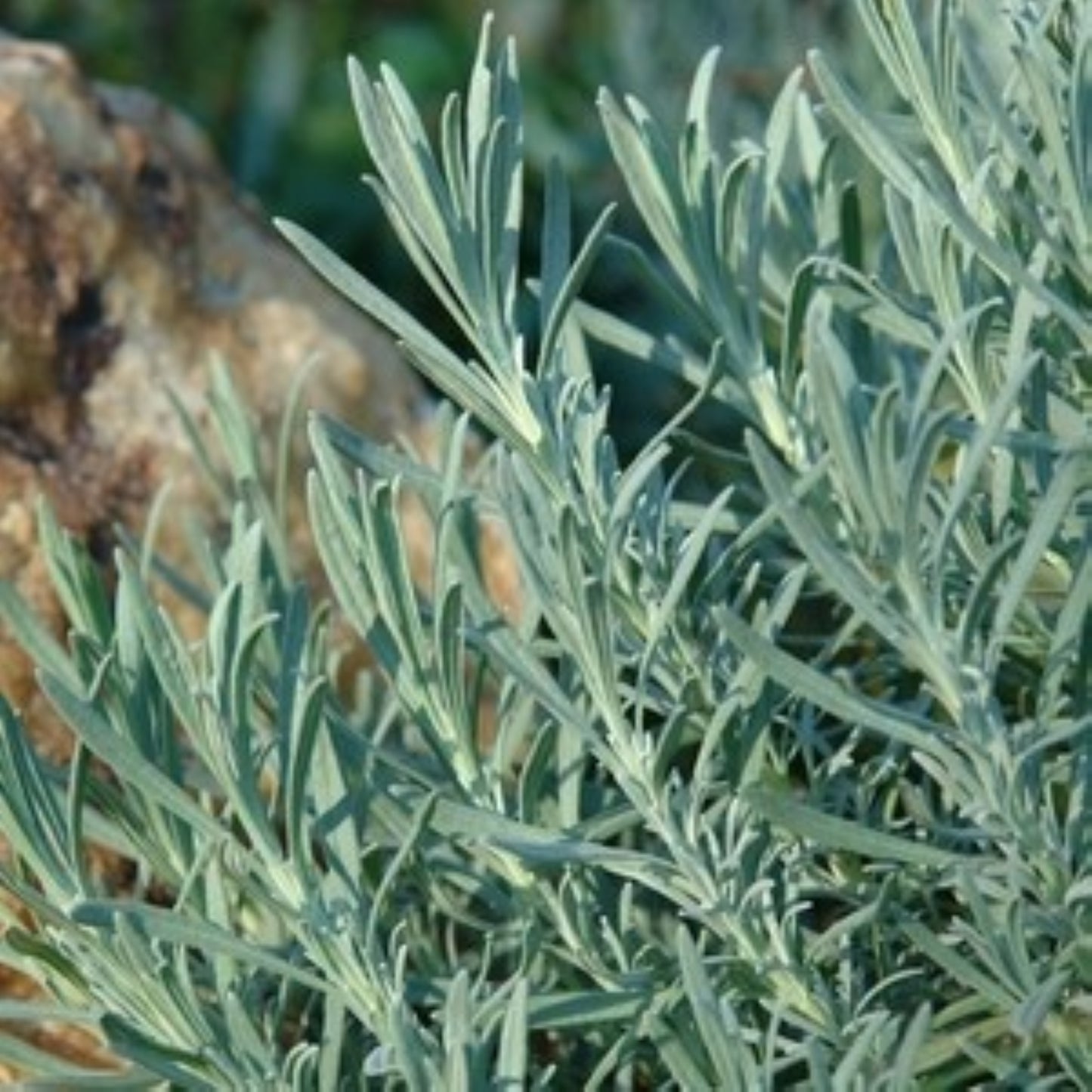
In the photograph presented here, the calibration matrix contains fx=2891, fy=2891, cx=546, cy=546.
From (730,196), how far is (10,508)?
583mm

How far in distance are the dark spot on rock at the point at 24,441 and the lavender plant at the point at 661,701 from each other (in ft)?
1.34

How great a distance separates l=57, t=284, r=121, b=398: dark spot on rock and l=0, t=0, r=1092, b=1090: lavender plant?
50cm

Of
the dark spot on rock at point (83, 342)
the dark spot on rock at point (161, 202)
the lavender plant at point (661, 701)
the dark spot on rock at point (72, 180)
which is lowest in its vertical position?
the dark spot on rock at point (83, 342)

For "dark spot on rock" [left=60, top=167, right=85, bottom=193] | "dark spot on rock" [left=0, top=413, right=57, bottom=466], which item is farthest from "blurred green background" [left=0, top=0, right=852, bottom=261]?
"dark spot on rock" [left=0, top=413, right=57, bottom=466]

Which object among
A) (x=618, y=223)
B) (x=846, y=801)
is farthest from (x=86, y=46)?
(x=846, y=801)

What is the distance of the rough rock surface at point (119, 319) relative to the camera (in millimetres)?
1829

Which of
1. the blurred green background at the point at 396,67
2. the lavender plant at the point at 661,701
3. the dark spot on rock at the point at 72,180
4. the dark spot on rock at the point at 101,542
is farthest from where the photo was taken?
the blurred green background at the point at 396,67

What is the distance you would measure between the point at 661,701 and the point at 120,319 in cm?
77

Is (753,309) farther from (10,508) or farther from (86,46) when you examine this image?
(86,46)

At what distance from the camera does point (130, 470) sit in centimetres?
186

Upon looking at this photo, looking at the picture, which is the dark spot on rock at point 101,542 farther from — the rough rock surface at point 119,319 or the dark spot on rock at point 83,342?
the dark spot on rock at point 83,342

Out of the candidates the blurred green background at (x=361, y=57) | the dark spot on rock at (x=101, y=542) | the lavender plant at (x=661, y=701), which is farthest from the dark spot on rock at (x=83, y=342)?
the blurred green background at (x=361, y=57)

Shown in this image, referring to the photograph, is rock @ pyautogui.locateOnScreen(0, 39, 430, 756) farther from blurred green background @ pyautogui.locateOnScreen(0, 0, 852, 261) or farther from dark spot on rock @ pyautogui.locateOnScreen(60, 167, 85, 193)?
blurred green background @ pyautogui.locateOnScreen(0, 0, 852, 261)

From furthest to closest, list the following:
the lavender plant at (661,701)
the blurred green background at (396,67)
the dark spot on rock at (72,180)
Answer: the blurred green background at (396,67)
the dark spot on rock at (72,180)
the lavender plant at (661,701)
